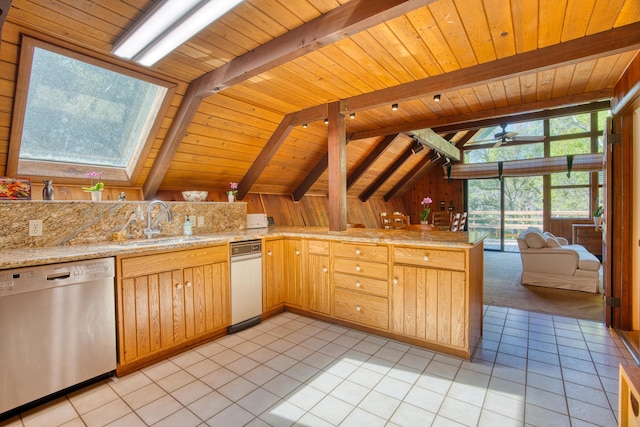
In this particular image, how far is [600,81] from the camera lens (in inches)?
123

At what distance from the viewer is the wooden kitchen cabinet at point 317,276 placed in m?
3.11

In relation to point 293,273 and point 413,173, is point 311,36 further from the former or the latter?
point 413,173

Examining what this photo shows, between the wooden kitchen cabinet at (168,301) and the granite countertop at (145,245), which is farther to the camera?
the wooden kitchen cabinet at (168,301)

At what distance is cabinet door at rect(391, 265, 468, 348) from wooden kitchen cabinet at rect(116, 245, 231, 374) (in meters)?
1.55

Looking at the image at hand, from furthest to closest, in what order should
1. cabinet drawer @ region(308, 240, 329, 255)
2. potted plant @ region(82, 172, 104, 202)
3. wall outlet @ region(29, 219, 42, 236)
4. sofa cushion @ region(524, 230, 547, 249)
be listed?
1. sofa cushion @ region(524, 230, 547, 249)
2. cabinet drawer @ region(308, 240, 329, 255)
3. potted plant @ region(82, 172, 104, 202)
4. wall outlet @ region(29, 219, 42, 236)

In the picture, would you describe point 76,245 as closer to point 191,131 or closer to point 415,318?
point 191,131

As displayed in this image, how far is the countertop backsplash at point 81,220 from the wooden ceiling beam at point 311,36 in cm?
128

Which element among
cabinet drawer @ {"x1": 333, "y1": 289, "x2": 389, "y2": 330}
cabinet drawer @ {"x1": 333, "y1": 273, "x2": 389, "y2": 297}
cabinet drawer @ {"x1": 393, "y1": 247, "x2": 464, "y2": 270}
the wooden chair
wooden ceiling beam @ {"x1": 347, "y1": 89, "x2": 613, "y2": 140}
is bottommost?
cabinet drawer @ {"x1": 333, "y1": 289, "x2": 389, "y2": 330}

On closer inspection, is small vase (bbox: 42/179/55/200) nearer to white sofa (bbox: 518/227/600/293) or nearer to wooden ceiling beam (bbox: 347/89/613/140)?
wooden ceiling beam (bbox: 347/89/613/140)

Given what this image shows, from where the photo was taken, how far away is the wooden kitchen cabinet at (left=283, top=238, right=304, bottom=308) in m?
3.33

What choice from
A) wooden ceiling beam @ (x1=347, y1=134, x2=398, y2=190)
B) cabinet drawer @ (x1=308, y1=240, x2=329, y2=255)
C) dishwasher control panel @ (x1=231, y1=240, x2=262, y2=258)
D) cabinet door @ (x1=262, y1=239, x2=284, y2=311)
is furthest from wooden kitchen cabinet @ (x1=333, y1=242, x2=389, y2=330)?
wooden ceiling beam @ (x1=347, y1=134, x2=398, y2=190)

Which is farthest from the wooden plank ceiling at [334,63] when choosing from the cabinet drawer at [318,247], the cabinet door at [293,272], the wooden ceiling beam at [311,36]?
the cabinet drawer at [318,247]

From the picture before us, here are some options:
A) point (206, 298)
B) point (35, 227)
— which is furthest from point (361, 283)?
point (35, 227)

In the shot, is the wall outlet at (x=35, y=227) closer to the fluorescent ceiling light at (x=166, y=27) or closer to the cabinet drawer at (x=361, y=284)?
the fluorescent ceiling light at (x=166, y=27)
